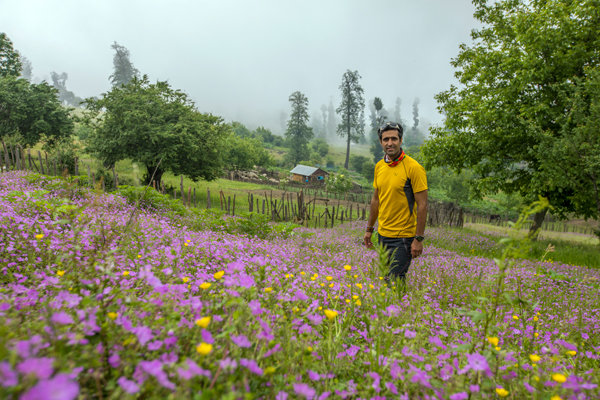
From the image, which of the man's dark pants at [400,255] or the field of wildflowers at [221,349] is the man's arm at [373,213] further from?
the field of wildflowers at [221,349]

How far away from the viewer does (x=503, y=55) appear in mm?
13734

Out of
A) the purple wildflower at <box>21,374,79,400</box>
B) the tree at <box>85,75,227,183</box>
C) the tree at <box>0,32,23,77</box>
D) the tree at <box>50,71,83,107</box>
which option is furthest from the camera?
the tree at <box>50,71,83,107</box>

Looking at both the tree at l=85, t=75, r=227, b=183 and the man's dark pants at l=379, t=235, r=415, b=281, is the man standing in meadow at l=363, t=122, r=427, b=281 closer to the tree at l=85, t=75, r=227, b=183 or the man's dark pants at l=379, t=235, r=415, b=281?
the man's dark pants at l=379, t=235, r=415, b=281

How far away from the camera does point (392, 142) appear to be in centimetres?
409

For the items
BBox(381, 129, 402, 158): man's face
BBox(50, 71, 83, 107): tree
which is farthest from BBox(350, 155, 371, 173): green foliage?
BBox(50, 71, 83, 107): tree

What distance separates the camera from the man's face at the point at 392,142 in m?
4.11

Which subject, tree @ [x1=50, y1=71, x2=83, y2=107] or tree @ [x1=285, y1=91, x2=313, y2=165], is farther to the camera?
tree @ [x1=50, y1=71, x2=83, y2=107]

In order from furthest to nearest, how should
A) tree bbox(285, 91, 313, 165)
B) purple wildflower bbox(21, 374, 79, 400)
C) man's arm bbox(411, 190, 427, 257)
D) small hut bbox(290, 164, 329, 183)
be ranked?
tree bbox(285, 91, 313, 165)
small hut bbox(290, 164, 329, 183)
man's arm bbox(411, 190, 427, 257)
purple wildflower bbox(21, 374, 79, 400)

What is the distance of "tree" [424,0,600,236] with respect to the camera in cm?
1120

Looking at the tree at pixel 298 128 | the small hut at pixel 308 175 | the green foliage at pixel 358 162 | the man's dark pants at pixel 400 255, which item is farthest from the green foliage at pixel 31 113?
the green foliage at pixel 358 162

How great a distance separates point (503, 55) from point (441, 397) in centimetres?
1725

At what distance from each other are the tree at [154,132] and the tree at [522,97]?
606 inches

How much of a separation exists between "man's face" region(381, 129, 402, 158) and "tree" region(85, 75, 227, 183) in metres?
17.2

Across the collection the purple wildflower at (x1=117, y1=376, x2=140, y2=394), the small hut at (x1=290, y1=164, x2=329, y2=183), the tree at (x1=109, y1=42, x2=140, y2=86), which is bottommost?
the purple wildflower at (x1=117, y1=376, x2=140, y2=394)
